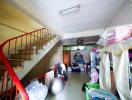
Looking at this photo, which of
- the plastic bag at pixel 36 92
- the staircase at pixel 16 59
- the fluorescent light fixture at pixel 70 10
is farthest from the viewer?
the fluorescent light fixture at pixel 70 10

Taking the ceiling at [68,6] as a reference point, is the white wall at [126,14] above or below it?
below

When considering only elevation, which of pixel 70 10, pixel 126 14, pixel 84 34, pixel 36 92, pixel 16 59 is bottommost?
pixel 36 92

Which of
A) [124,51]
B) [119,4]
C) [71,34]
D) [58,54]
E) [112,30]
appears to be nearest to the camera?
[124,51]

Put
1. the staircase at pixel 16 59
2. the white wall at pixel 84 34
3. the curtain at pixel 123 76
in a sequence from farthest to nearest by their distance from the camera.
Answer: the white wall at pixel 84 34, the staircase at pixel 16 59, the curtain at pixel 123 76

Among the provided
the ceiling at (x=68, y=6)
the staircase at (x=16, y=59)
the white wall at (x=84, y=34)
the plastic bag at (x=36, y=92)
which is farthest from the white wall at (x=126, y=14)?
the staircase at (x=16, y=59)

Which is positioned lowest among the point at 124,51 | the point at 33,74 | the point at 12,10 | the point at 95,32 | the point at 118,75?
the point at 33,74

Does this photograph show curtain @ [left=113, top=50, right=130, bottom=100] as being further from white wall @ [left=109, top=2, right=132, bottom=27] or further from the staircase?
the staircase

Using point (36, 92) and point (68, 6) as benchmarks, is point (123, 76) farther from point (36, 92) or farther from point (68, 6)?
point (68, 6)

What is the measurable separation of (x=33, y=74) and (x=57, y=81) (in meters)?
2.39

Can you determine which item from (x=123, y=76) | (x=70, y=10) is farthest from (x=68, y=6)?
(x=123, y=76)

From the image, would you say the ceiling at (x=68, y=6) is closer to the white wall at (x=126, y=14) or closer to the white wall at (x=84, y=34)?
the white wall at (x=126, y=14)

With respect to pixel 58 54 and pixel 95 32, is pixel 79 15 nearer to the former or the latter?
pixel 95 32

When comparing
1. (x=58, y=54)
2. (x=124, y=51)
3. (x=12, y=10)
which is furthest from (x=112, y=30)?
(x=58, y=54)

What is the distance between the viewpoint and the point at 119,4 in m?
2.81
